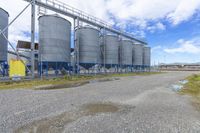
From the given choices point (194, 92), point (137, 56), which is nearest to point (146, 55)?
point (137, 56)

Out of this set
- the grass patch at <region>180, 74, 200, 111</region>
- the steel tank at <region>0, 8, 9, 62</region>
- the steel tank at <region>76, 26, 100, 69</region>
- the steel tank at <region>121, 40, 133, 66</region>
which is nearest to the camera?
the grass patch at <region>180, 74, 200, 111</region>

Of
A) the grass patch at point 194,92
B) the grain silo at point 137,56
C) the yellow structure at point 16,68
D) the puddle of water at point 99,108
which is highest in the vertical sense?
the grain silo at point 137,56

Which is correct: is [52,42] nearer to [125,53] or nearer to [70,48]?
[70,48]

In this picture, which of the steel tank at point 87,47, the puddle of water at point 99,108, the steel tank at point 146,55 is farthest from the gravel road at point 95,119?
the steel tank at point 146,55

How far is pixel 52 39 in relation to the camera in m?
21.1

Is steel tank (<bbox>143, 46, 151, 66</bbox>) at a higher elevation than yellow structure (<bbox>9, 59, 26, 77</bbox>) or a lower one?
higher

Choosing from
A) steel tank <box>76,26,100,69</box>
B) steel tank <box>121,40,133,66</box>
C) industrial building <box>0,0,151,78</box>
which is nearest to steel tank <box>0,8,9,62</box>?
industrial building <box>0,0,151,78</box>

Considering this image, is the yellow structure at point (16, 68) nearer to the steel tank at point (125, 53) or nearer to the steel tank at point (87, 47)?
the steel tank at point (87, 47)

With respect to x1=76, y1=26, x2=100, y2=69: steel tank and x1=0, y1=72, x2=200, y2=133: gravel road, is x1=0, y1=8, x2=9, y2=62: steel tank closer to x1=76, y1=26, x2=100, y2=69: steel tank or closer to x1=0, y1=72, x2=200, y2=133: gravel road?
x1=76, y1=26, x2=100, y2=69: steel tank

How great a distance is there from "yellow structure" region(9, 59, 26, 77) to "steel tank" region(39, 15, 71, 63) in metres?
3.25

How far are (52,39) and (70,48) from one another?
390 centimetres

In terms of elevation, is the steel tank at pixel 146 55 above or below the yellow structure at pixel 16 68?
above

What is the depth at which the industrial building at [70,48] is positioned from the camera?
20297 mm

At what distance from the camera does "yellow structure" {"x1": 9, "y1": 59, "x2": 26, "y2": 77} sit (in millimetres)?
16531
